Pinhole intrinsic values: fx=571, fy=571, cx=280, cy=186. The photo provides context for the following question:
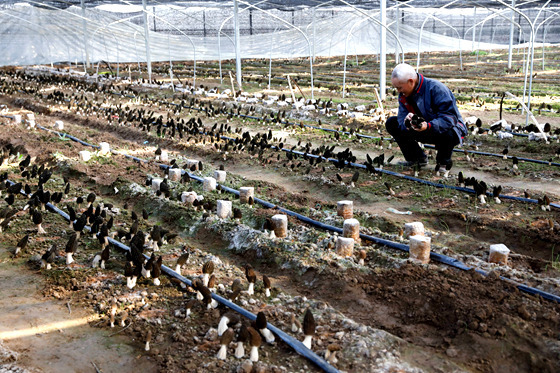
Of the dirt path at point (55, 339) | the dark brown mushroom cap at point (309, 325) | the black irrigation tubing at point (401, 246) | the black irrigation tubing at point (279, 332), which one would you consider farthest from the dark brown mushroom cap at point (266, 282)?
the black irrigation tubing at point (401, 246)

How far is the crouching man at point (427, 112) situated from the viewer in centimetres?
743

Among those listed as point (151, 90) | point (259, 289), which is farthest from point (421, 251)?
point (151, 90)

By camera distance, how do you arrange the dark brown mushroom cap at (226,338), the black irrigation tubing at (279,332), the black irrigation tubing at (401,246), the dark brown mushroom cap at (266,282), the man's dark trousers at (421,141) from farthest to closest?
the man's dark trousers at (421,141)
the dark brown mushroom cap at (266,282)
the black irrigation tubing at (401,246)
the dark brown mushroom cap at (226,338)
the black irrigation tubing at (279,332)

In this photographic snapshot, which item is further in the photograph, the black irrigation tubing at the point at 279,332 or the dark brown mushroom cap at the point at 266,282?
the dark brown mushroom cap at the point at 266,282

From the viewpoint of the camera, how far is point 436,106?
7707mm

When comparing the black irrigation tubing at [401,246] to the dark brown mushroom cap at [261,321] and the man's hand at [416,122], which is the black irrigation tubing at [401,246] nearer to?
the man's hand at [416,122]

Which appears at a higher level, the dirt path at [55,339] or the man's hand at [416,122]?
the man's hand at [416,122]

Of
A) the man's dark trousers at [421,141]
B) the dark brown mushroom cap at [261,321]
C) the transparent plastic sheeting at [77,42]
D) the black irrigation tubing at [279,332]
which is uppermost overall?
the transparent plastic sheeting at [77,42]

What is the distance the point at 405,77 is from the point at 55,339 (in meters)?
5.27

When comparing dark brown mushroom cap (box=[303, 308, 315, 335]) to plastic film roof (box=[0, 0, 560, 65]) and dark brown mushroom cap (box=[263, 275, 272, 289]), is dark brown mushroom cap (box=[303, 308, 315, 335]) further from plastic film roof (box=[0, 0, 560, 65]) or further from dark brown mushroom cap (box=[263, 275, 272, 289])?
plastic film roof (box=[0, 0, 560, 65])

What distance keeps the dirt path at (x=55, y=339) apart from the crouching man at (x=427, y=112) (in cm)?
486

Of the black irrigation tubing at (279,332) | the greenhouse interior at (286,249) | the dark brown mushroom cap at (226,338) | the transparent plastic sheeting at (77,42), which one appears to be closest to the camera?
the black irrigation tubing at (279,332)

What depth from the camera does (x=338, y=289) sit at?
4.75 m

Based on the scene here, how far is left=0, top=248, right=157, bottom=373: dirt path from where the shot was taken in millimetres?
3703
